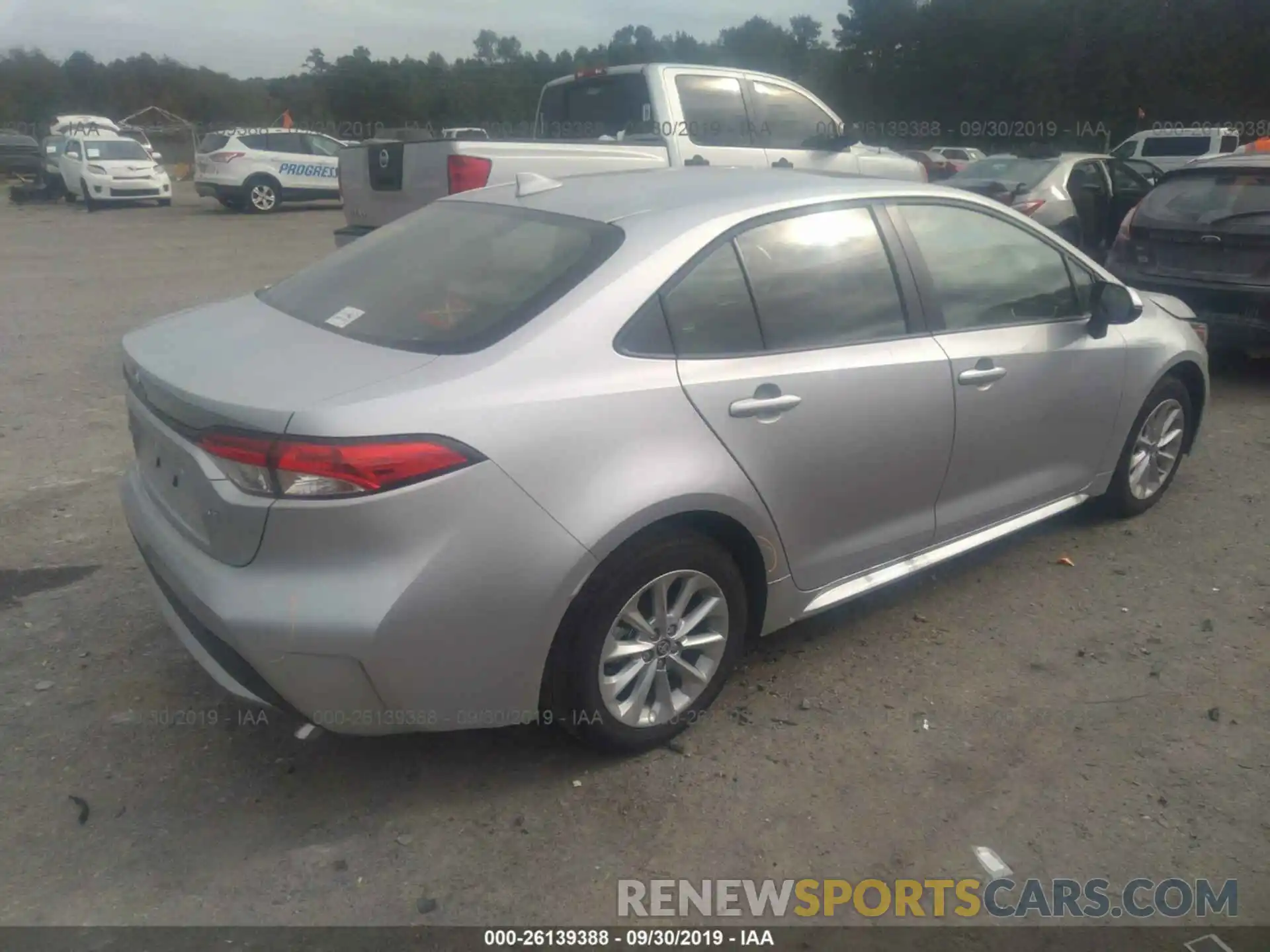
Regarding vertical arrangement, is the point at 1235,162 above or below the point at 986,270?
above

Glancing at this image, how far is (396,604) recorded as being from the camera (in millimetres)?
2457

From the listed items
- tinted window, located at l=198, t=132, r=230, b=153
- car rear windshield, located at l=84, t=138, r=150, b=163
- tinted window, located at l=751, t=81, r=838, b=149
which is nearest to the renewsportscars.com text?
tinted window, located at l=751, t=81, r=838, b=149

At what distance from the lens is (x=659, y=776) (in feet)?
9.86

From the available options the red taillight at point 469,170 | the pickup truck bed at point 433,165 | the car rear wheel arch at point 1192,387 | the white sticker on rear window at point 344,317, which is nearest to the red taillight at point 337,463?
the white sticker on rear window at point 344,317

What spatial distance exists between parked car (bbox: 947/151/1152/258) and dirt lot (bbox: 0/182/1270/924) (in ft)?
21.4

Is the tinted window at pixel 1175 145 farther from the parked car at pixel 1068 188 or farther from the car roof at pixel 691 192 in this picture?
the car roof at pixel 691 192

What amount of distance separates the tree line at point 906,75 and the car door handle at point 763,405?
27.4m

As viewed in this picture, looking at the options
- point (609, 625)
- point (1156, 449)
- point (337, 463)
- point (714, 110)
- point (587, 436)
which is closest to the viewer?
point (337, 463)

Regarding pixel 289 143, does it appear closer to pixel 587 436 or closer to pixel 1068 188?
pixel 1068 188

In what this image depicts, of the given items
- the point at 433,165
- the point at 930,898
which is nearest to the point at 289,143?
the point at 433,165

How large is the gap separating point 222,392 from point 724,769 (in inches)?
69.1

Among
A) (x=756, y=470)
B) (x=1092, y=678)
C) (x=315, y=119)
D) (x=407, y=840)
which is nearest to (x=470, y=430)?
(x=756, y=470)

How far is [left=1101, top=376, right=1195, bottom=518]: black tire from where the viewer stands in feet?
15.0

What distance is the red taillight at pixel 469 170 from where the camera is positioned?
6.29 meters
